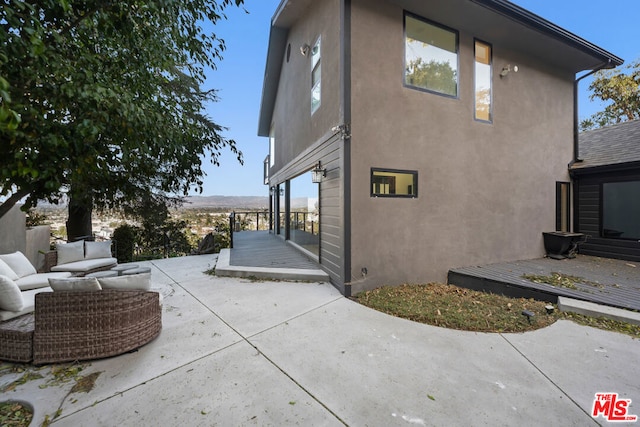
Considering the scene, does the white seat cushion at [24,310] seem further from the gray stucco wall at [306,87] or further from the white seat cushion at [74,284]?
the gray stucco wall at [306,87]

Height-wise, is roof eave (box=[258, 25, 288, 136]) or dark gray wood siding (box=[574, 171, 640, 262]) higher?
roof eave (box=[258, 25, 288, 136])

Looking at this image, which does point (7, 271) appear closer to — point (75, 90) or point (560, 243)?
point (75, 90)

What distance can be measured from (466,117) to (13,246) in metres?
9.36

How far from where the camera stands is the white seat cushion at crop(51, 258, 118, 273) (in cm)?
497

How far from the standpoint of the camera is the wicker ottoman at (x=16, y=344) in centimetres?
247

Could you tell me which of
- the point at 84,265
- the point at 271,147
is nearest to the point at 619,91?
the point at 271,147

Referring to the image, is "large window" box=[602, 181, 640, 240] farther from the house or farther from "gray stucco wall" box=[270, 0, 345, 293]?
"gray stucco wall" box=[270, 0, 345, 293]

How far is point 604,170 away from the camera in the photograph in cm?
665

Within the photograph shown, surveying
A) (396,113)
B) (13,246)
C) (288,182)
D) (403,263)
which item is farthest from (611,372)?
(13,246)

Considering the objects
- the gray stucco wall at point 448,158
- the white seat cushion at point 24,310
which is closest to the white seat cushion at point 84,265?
the white seat cushion at point 24,310

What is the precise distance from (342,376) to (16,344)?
9.71 ft

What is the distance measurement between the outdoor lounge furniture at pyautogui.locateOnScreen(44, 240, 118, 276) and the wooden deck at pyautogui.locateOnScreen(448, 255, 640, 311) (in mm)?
6894

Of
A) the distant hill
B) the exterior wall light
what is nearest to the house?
the exterior wall light

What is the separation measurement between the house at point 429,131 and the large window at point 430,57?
0.02m
